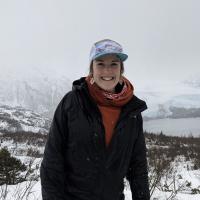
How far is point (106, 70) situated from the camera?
1273 millimetres

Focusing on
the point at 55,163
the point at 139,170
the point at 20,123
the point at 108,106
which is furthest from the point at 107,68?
the point at 20,123

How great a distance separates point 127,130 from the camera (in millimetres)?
1337

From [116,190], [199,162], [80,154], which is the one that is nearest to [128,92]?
[80,154]

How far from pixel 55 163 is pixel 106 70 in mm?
667

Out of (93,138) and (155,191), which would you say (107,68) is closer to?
(93,138)

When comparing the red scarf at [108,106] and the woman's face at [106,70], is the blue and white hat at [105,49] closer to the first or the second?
the woman's face at [106,70]

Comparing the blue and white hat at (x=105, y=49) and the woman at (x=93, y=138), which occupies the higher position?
the blue and white hat at (x=105, y=49)

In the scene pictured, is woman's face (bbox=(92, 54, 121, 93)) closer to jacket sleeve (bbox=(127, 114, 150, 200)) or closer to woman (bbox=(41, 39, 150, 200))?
woman (bbox=(41, 39, 150, 200))

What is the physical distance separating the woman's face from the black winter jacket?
0.11 meters

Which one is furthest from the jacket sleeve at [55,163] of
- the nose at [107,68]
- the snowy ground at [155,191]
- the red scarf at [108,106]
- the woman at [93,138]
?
the snowy ground at [155,191]

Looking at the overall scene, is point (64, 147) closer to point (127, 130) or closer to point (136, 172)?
point (127, 130)

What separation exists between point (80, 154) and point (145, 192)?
633 mm

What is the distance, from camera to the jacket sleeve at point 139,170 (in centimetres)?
145

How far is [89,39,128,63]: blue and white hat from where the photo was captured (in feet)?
4.08
